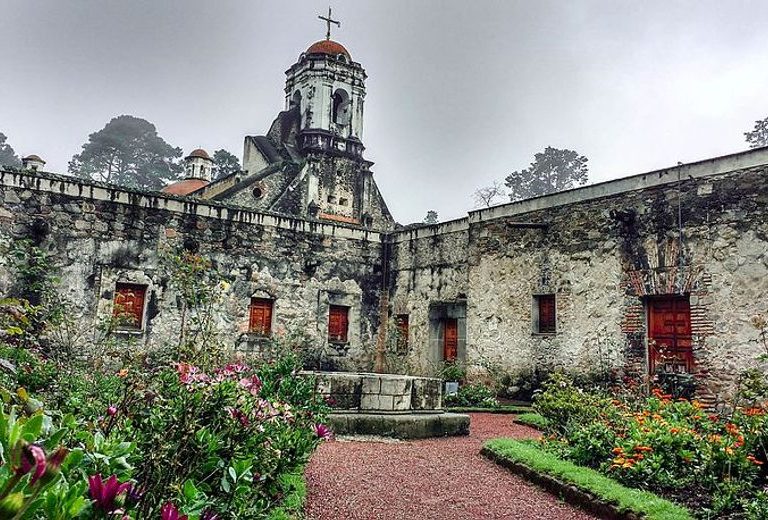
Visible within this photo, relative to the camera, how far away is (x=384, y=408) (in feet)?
25.5

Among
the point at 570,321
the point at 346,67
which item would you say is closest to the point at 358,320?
the point at 570,321

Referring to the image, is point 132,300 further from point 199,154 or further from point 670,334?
point 199,154

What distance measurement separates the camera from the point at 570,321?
35.2 feet

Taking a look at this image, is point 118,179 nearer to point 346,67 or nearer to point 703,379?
point 346,67

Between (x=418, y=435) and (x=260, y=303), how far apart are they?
675cm

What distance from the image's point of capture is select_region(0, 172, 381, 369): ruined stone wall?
1117cm

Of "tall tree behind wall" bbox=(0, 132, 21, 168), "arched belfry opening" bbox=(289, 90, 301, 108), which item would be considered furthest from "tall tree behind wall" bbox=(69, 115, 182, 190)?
"arched belfry opening" bbox=(289, 90, 301, 108)

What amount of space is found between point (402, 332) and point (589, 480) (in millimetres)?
9410

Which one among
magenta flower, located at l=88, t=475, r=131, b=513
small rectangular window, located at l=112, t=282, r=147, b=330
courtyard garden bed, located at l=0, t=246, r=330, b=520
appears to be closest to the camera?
courtyard garden bed, located at l=0, t=246, r=330, b=520

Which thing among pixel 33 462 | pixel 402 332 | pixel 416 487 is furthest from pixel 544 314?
pixel 33 462

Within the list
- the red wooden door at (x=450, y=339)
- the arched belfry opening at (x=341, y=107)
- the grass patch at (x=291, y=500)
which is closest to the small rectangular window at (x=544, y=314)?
the red wooden door at (x=450, y=339)

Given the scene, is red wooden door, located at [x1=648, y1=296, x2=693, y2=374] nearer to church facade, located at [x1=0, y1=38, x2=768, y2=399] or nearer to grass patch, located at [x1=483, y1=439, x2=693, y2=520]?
church facade, located at [x1=0, y1=38, x2=768, y2=399]

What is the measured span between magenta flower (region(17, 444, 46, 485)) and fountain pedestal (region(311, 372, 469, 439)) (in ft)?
21.1

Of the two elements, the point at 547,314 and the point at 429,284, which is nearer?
the point at 547,314
